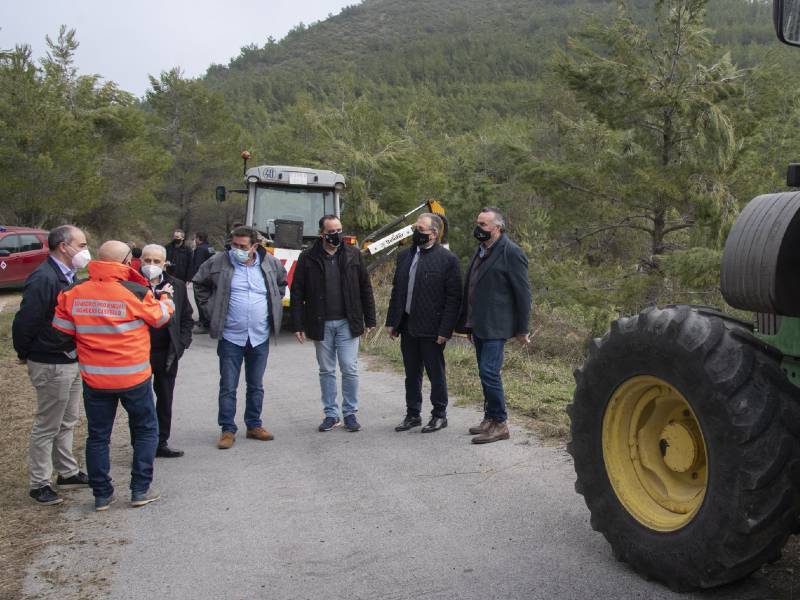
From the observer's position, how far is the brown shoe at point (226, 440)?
6.86m

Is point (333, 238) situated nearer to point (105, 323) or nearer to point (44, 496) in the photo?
point (105, 323)

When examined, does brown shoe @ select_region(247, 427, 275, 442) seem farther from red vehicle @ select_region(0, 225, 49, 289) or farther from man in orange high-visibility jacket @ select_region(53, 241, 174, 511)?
red vehicle @ select_region(0, 225, 49, 289)

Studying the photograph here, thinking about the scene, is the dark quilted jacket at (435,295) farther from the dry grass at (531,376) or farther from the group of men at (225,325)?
the dry grass at (531,376)

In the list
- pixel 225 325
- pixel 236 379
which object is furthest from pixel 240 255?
pixel 236 379

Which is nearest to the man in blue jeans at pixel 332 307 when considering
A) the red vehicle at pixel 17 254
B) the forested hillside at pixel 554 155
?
the forested hillside at pixel 554 155

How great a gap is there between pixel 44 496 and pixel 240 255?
2533 mm

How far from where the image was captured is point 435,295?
699 cm

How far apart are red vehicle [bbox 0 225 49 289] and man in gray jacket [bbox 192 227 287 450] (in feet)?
52.7

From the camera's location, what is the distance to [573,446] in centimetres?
422

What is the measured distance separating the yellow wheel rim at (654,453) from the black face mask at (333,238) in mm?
3860

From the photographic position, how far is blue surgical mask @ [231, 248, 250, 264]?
22.9ft

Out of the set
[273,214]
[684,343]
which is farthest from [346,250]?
[273,214]

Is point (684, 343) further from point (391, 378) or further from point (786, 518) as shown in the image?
point (391, 378)

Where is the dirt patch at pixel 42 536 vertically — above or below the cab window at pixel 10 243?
below
